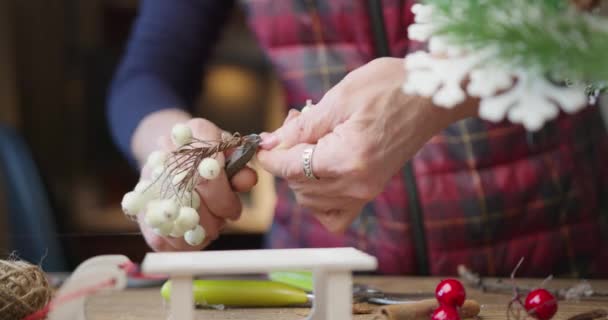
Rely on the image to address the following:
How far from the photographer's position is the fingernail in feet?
2.39

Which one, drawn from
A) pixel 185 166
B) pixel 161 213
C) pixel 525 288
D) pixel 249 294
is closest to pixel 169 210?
pixel 161 213

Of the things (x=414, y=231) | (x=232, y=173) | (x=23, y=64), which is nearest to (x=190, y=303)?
(x=232, y=173)

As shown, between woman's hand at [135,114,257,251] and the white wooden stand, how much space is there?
0.18 meters

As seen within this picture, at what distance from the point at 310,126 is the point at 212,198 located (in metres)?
0.12

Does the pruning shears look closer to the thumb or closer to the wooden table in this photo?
the wooden table

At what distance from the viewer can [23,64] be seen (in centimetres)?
254

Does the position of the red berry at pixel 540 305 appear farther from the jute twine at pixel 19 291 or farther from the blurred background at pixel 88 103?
the blurred background at pixel 88 103

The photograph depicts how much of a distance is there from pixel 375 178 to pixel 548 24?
29cm

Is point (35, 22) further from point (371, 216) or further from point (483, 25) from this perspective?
point (483, 25)

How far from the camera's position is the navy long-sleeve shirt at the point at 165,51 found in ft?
3.84

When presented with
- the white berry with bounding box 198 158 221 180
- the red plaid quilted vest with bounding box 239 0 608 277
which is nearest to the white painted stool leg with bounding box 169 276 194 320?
the white berry with bounding box 198 158 221 180

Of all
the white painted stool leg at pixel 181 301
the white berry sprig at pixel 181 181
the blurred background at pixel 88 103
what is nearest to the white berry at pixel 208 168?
the white berry sprig at pixel 181 181

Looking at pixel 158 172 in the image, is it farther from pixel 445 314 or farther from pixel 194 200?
pixel 445 314

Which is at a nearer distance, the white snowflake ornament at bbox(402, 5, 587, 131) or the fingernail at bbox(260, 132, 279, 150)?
the white snowflake ornament at bbox(402, 5, 587, 131)
